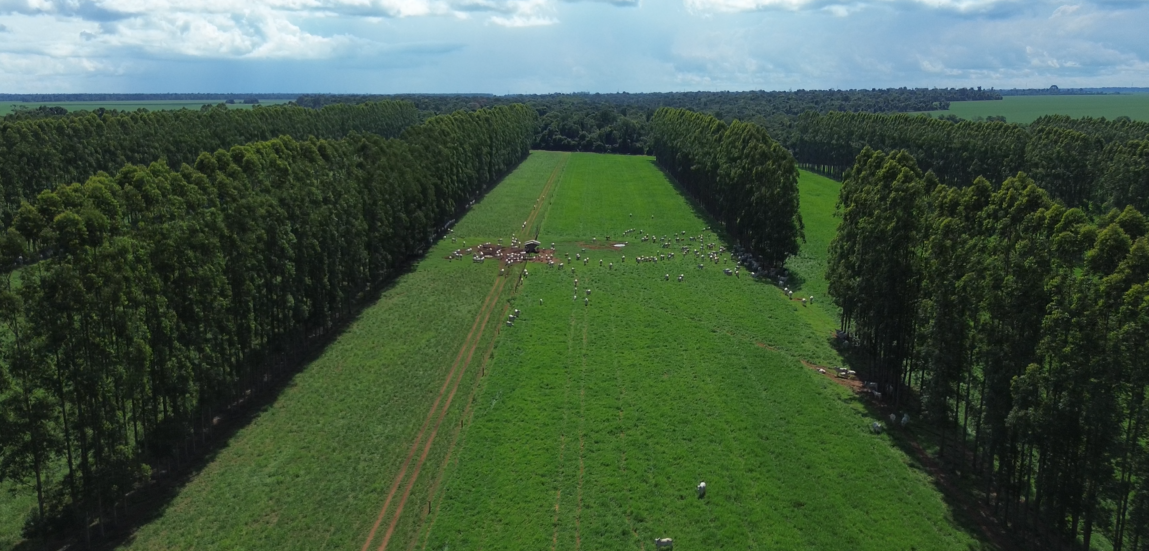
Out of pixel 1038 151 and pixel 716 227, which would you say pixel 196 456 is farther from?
pixel 1038 151

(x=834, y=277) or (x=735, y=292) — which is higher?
(x=834, y=277)

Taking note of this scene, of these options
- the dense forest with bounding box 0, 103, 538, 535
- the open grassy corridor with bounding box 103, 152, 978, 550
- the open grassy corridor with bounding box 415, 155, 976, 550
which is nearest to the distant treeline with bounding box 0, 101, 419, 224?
the dense forest with bounding box 0, 103, 538, 535

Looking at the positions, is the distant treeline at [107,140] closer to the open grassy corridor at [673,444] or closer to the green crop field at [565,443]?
the green crop field at [565,443]

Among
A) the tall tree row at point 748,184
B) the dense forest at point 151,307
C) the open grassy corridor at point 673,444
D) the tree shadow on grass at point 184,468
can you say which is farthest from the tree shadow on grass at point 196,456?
the tall tree row at point 748,184

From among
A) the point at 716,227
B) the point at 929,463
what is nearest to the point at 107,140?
the point at 716,227

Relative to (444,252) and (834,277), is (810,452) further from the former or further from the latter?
(444,252)

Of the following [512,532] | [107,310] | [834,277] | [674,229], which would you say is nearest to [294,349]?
[107,310]
